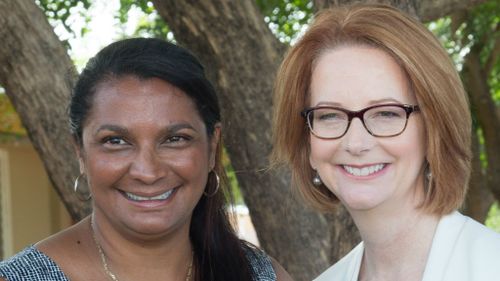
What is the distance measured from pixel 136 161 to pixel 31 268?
1.62 ft

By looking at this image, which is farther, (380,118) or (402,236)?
(402,236)

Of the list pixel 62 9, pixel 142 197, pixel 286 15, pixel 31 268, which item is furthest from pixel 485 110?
pixel 31 268

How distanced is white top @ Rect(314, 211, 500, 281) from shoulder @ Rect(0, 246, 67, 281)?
121 cm

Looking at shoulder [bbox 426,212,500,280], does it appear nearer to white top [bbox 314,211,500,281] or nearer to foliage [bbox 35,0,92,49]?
white top [bbox 314,211,500,281]

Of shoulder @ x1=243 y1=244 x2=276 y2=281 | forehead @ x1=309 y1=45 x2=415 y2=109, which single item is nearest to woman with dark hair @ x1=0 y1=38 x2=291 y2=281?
shoulder @ x1=243 y1=244 x2=276 y2=281

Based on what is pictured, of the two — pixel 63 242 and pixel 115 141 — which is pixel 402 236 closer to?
pixel 115 141

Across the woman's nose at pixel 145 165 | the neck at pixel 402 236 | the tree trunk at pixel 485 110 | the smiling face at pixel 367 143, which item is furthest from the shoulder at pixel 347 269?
the tree trunk at pixel 485 110

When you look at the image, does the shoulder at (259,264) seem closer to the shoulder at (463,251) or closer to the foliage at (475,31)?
the shoulder at (463,251)

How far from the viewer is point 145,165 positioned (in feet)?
9.61

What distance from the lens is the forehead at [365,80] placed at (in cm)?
275

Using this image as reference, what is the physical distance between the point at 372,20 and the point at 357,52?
11 centimetres

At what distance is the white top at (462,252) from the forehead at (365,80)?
44 cm

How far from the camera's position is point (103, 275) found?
3.12m

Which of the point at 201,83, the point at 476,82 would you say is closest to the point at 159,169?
the point at 201,83
